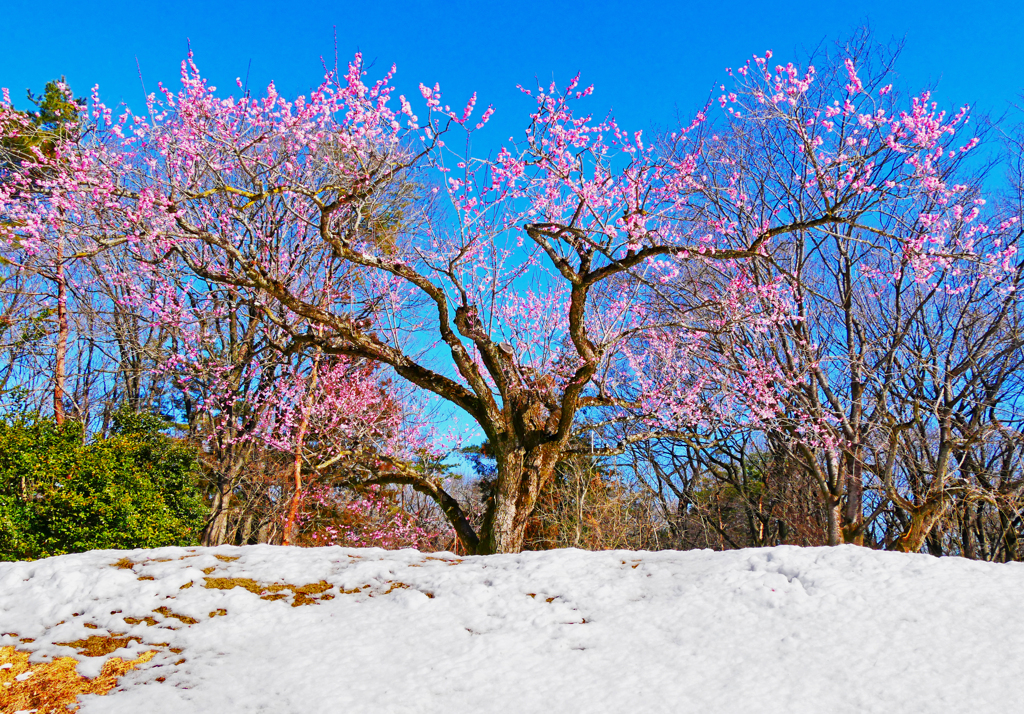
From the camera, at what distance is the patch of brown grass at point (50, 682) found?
3201mm

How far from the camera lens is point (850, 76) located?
31.1 feet

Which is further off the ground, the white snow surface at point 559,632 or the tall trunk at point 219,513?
the tall trunk at point 219,513

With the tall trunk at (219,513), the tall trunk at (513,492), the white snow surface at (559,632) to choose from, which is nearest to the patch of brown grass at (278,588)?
the white snow surface at (559,632)

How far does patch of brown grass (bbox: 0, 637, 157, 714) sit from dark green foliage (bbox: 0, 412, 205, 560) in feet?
18.2

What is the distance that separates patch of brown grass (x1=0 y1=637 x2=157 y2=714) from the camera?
10.5 feet

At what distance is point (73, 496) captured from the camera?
846cm

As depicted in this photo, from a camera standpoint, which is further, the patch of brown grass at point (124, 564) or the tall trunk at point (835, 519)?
the tall trunk at point (835, 519)

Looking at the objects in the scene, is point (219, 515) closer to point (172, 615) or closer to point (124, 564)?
point (124, 564)

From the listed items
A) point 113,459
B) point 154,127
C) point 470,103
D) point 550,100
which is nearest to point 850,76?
point 550,100

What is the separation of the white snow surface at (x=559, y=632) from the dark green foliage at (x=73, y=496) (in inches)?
161

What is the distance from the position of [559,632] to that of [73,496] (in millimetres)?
7706

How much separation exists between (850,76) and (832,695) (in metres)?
9.32

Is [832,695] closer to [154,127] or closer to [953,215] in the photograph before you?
[154,127]

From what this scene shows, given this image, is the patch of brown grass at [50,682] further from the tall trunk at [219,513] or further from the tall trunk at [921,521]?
the tall trunk at [921,521]
